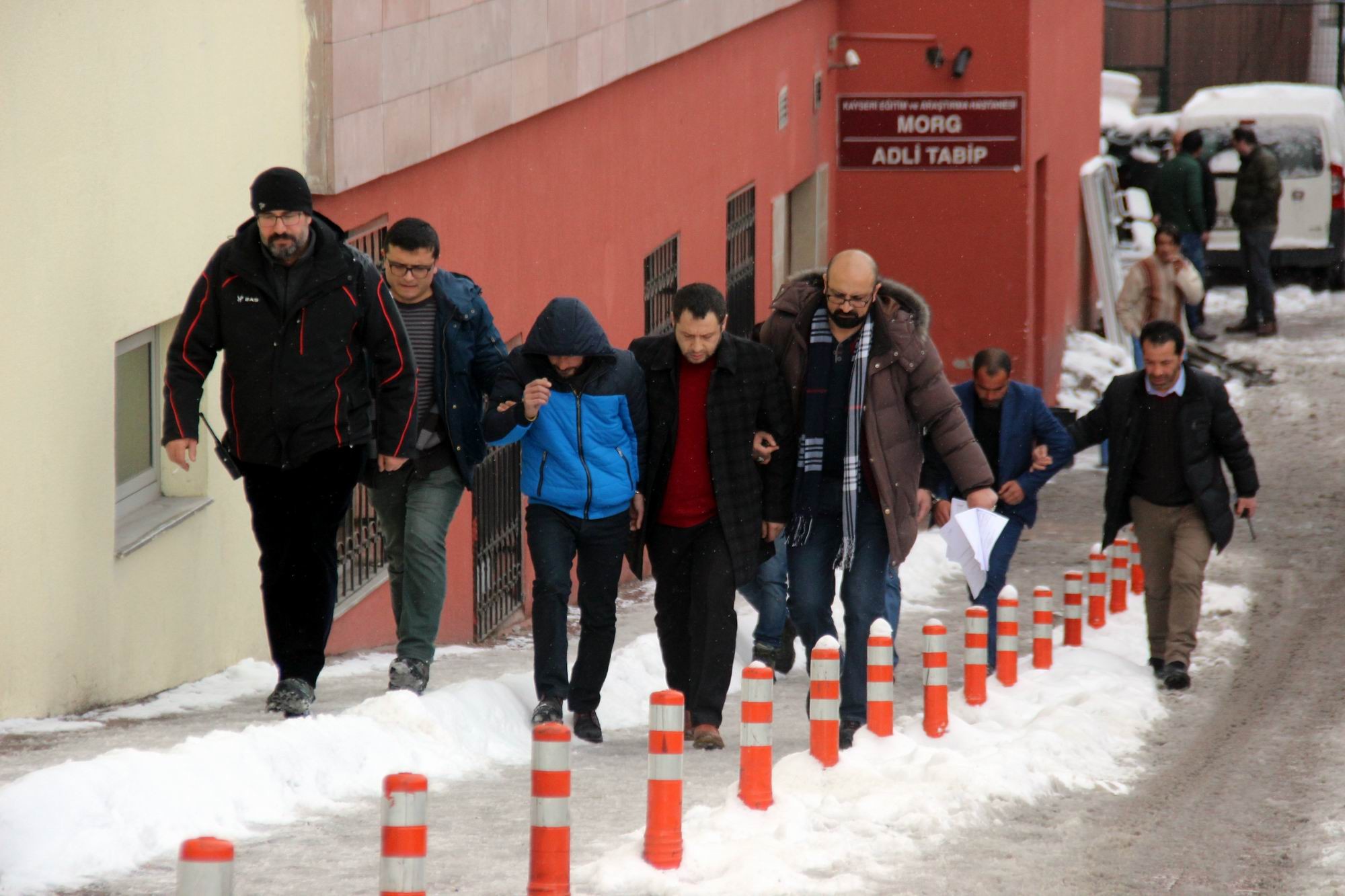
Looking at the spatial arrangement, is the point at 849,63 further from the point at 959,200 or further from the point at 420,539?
the point at 420,539

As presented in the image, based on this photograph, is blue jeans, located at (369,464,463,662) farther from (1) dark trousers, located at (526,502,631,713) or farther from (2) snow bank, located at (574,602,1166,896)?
(2) snow bank, located at (574,602,1166,896)

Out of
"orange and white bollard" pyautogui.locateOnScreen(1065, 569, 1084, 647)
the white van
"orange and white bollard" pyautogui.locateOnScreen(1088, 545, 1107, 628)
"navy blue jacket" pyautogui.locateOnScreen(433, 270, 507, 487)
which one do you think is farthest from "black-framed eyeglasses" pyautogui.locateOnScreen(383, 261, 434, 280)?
the white van

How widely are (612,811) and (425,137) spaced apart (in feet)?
14.6

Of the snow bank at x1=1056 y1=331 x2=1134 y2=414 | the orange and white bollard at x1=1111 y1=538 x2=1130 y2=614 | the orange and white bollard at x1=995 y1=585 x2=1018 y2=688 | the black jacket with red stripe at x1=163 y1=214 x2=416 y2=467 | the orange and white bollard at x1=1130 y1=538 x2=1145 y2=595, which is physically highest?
the black jacket with red stripe at x1=163 y1=214 x2=416 y2=467

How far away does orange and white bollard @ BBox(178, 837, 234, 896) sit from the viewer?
3.76m

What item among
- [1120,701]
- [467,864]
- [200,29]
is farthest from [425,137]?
[467,864]

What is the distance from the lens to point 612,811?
6500 mm

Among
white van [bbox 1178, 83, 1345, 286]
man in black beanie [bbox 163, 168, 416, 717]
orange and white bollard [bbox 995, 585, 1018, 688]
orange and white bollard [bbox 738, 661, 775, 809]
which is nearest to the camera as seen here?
orange and white bollard [bbox 738, 661, 775, 809]

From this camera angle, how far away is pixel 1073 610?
1063 cm

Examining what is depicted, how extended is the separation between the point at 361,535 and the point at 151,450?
1757 millimetres

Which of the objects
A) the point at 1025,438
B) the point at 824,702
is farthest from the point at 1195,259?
the point at 824,702

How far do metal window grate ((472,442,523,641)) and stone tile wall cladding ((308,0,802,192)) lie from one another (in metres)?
2.00

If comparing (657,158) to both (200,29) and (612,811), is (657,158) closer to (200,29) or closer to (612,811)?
(200,29)

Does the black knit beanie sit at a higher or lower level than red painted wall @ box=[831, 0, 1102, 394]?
higher
